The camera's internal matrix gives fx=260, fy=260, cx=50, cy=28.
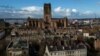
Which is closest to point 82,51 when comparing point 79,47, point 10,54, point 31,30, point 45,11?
point 79,47

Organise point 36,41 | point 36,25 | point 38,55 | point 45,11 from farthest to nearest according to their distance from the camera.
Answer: point 36,25 → point 45,11 → point 36,41 → point 38,55

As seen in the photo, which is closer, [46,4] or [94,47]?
[94,47]

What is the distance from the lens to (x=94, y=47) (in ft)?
161

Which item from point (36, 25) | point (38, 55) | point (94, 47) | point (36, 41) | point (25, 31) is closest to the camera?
point (38, 55)

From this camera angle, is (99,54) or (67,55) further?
(99,54)

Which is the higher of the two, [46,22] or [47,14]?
[47,14]

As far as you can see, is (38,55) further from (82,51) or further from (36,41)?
(36,41)

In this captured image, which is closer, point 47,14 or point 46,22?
point 47,14

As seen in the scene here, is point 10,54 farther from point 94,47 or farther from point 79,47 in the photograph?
point 94,47

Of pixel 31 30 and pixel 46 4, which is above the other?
pixel 46 4

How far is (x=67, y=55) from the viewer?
37.4m

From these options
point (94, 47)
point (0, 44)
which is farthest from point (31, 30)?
point (94, 47)

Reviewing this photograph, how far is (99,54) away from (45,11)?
39441 millimetres

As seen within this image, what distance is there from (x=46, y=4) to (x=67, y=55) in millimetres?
45110
